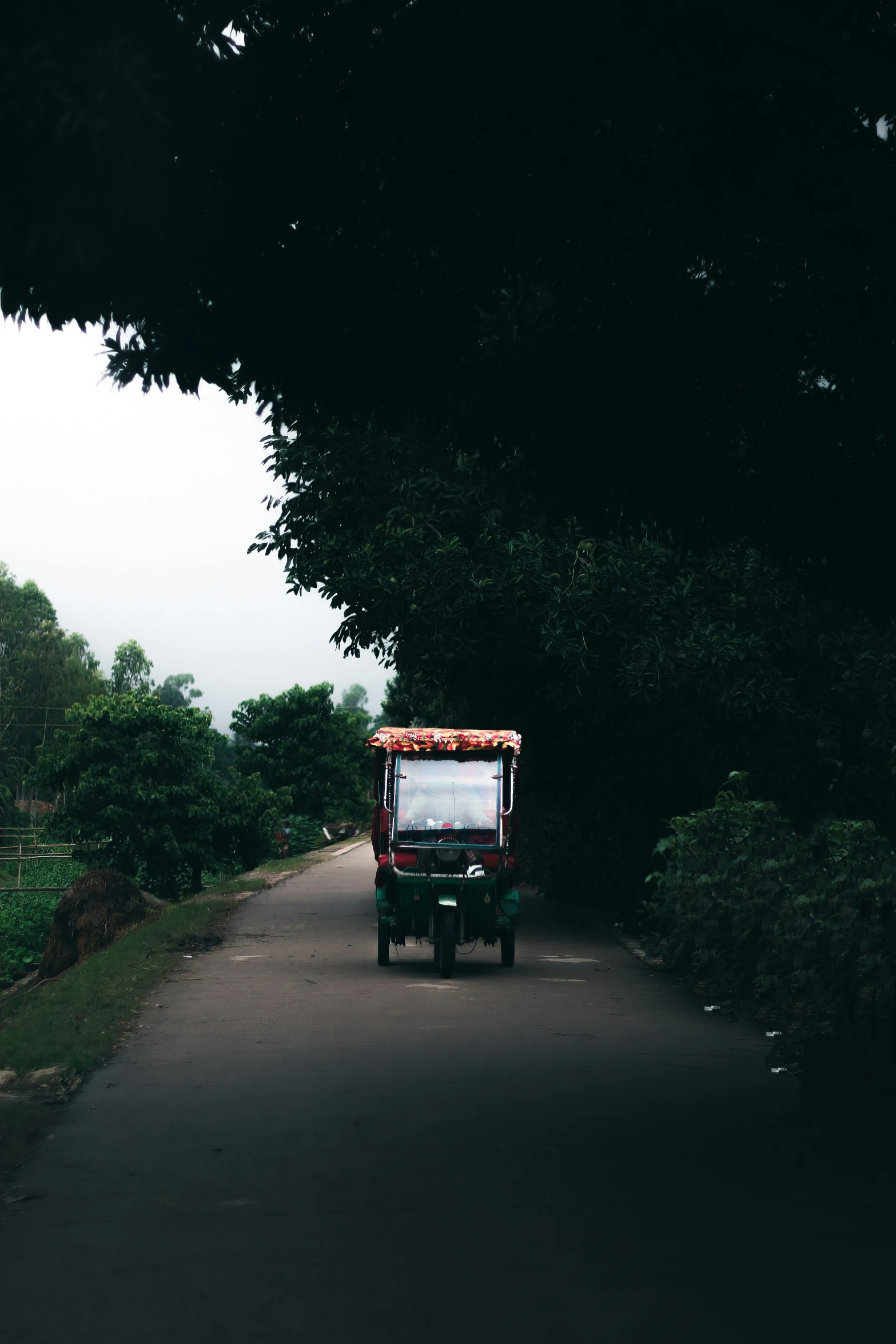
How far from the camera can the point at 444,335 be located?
339 inches

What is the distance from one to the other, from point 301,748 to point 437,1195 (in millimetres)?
64372

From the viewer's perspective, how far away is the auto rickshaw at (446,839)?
14.5m

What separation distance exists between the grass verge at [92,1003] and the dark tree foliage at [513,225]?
4.44m

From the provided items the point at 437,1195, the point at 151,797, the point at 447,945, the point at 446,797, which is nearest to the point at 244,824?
the point at 151,797

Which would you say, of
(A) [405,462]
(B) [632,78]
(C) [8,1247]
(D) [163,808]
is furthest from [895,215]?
(D) [163,808]

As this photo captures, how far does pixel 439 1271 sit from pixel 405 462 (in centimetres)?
1534

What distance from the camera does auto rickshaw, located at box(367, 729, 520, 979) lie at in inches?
573

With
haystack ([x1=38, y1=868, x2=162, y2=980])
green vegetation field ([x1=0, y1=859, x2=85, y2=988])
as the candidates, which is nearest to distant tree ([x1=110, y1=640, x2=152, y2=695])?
green vegetation field ([x1=0, y1=859, x2=85, y2=988])

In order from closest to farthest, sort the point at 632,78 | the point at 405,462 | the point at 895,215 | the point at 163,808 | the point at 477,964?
the point at 632,78, the point at 895,215, the point at 477,964, the point at 405,462, the point at 163,808

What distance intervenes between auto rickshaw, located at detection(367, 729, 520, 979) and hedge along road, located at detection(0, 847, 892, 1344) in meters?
3.06

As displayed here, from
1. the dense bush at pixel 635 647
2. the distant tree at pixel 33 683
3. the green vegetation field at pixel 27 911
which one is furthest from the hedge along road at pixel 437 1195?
the distant tree at pixel 33 683

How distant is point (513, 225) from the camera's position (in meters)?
8.34

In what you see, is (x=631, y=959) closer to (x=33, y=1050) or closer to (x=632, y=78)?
(x=33, y=1050)

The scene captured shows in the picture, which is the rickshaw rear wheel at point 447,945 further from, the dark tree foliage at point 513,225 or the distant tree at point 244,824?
the distant tree at point 244,824
